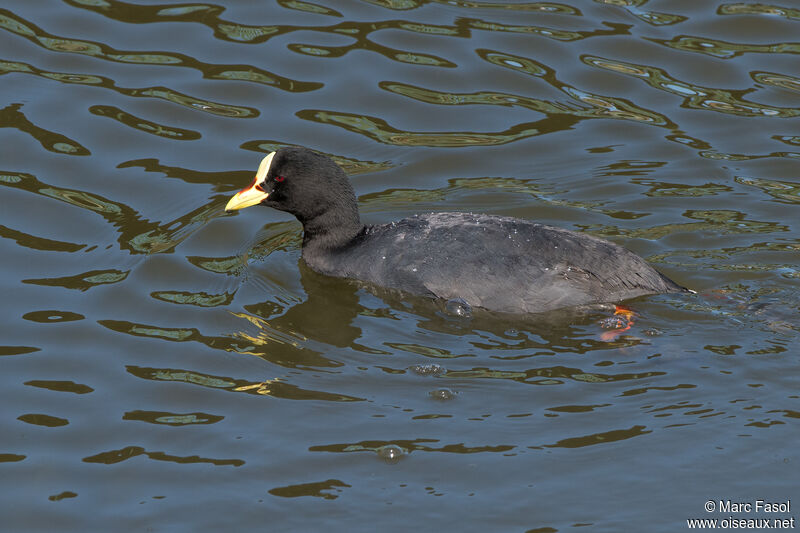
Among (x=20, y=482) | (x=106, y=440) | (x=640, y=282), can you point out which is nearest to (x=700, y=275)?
(x=640, y=282)

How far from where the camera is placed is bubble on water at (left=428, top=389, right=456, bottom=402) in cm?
654

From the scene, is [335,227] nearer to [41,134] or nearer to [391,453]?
[391,453]

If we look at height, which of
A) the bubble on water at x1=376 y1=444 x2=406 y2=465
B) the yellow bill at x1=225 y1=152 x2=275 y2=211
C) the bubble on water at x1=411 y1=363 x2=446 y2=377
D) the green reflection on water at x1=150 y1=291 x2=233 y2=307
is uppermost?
the yellow bill at x1=225 y1=152 x2=275 y2=211

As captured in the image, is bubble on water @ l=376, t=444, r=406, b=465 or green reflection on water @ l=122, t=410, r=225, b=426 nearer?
bubble on water @ l=376, t=444, r=406, b=465

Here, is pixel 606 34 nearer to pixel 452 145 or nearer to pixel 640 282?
pixel 452 145

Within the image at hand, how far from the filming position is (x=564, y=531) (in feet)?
17.7

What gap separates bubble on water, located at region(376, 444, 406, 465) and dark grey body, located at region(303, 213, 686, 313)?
67.6 inches

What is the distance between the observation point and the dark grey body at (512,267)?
293 inches

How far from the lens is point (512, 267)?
748cm

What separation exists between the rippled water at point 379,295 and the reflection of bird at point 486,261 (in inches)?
6.6

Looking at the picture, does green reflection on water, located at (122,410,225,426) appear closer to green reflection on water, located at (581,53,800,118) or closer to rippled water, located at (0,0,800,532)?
rippled water, located at (0,0,800,532)

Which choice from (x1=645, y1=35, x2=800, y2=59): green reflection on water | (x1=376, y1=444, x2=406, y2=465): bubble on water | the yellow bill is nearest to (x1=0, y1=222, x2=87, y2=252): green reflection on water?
the yellow bill

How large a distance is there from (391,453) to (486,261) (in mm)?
1934

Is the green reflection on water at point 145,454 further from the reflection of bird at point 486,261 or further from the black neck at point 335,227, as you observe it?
the black neck at point 335,227
